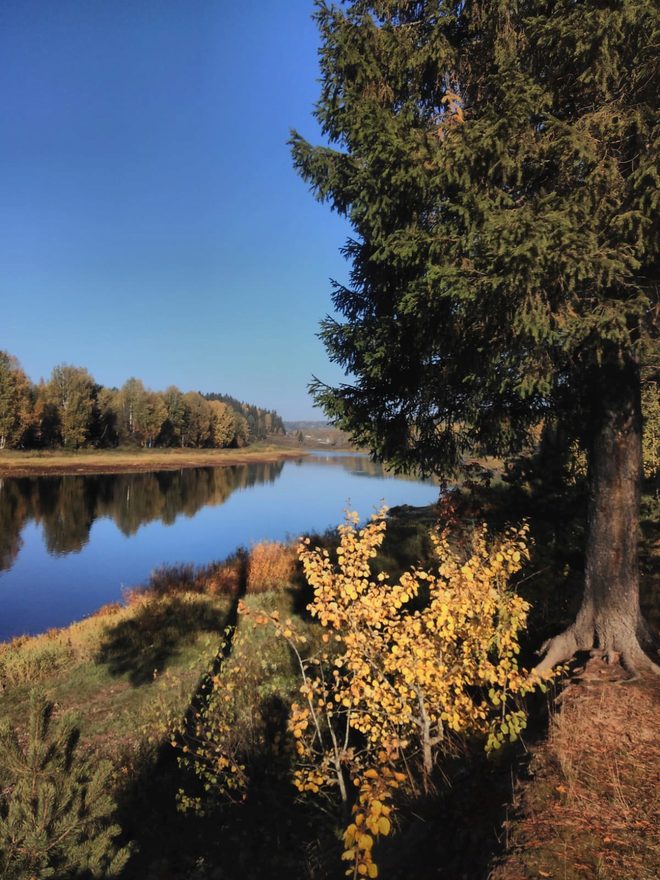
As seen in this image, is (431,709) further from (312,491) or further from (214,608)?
(312,491)

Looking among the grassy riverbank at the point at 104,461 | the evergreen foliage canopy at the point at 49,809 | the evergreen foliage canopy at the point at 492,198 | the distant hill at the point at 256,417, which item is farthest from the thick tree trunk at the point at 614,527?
the distant hill at the point at 256,417

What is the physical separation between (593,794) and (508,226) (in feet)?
13.8

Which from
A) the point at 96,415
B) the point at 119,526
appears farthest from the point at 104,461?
the point at 119,526

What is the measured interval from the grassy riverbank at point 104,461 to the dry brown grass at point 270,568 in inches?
1723

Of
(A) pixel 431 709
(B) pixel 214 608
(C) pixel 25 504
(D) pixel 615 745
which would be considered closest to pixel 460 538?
(A) pixel 431 709

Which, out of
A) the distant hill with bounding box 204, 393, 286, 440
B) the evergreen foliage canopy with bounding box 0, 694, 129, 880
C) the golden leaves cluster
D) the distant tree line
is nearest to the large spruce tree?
the golden leaves cluster

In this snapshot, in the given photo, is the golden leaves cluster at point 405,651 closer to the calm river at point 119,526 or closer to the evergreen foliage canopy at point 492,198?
the calm river at point 119,526

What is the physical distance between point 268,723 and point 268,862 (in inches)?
85.1

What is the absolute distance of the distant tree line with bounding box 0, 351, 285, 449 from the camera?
187 feet

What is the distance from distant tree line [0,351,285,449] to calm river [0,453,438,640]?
13987 mm

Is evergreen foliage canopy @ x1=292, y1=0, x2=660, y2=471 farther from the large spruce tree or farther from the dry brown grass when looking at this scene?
the dry brown grass

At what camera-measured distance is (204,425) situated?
94.1 m

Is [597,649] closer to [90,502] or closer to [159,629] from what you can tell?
[159,629]

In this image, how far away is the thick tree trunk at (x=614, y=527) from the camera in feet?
16.9
